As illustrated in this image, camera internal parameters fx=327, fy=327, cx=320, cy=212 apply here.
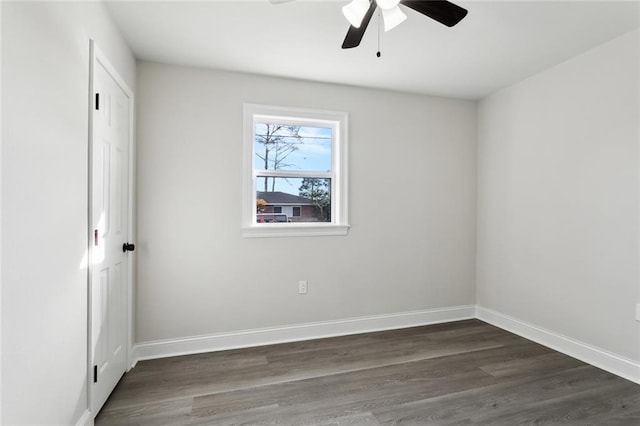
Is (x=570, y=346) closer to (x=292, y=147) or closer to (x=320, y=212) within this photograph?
(x=320, y=212)

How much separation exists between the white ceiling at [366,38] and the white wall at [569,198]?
298 mm

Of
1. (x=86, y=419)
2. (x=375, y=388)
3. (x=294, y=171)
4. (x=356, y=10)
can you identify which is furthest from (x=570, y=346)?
(x=86, y=419)

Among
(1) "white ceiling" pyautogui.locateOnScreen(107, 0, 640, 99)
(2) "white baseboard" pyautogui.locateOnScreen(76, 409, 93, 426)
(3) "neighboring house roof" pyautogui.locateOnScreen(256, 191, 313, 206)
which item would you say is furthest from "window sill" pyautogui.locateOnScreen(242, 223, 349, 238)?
(2) "white baseboard" pyautogui.locateOnScreen(76, 409, 93, 426)

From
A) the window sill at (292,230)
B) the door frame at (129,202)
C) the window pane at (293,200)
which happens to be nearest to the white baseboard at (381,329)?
the door frame at (129,202)

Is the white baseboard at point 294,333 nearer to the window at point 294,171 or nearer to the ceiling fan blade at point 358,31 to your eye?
the window at point 294,171

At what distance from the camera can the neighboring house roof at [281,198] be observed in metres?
3.08

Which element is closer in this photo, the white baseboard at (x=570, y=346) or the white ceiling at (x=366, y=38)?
the white ceiling at (x=366, y=38)

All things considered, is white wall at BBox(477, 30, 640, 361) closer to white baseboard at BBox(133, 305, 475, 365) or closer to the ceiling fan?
white baseboard at BBox(133, 305, 475, 365)

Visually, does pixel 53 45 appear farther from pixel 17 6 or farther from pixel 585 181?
pixel 585 181

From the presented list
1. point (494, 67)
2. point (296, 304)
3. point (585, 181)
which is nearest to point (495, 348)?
point (585, 181)

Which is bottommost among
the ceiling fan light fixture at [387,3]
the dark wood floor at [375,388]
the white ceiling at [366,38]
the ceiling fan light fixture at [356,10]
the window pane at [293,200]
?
the dark wood floor at [375,388]

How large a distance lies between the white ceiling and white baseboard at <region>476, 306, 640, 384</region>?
2.33 metres

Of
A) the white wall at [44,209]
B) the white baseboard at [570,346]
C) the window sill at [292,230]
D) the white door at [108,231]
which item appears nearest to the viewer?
the white wall at [44,209]

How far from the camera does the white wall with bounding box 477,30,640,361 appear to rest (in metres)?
2.35
